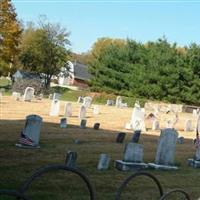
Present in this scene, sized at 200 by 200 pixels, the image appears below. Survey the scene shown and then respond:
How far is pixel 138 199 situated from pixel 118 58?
66.2 m

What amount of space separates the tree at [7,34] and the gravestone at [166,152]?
52.8 meters

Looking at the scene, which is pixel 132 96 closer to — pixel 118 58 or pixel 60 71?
pixel 118 58

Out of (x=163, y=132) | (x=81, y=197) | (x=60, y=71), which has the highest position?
(x=60, y=71)

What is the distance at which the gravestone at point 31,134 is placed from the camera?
584 inches

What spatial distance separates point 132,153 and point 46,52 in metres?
71.7

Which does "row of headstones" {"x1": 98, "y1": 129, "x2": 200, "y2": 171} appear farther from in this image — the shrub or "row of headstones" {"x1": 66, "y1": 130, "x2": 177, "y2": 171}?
the shrub

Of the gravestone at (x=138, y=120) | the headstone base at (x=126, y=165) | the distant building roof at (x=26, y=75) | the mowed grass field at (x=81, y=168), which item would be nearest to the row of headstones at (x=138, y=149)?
the headstone base at (x=126, y=165)

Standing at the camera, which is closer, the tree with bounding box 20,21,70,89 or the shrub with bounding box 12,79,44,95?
the shrub with bounding box 12,79,44,95

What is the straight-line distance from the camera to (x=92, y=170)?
40.2 ft

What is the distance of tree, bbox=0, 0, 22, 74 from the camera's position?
6562 cm

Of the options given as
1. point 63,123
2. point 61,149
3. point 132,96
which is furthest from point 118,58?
point 61,149

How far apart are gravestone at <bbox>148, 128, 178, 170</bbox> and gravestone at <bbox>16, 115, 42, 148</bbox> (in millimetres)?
3355

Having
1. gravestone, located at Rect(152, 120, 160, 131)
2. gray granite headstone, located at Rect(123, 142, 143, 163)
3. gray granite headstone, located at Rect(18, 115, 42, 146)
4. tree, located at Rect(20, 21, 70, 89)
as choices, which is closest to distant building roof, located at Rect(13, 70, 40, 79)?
tree, located at Rect(20, 21, 70, 89)

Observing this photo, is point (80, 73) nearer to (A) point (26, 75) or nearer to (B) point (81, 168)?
(A) point (26, 75)
